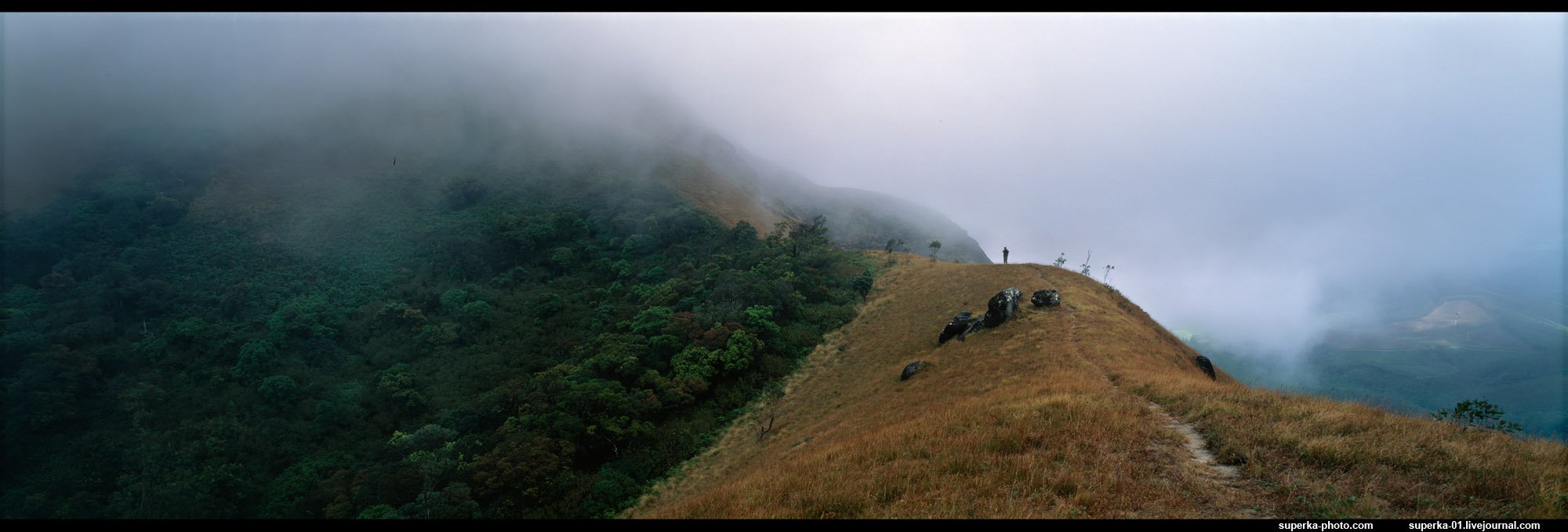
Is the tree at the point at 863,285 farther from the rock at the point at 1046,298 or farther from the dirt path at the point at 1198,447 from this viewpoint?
the dirt path at the point at 1198,447

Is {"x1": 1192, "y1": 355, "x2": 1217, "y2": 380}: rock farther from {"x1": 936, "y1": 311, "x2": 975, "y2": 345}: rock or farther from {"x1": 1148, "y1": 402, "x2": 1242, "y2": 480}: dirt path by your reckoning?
{"x1": 1148, "y1": 402, "x2": 1242, "y2": 480}: dirt path

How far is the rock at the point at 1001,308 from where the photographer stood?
85.3ft

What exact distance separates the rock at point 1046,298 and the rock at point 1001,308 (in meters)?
0.92

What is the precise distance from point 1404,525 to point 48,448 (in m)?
66.8

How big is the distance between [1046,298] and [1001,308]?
10.1 ft

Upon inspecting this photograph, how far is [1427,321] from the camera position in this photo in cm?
15988

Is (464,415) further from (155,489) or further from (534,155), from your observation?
(534,155)

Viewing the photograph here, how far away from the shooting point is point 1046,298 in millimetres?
26938

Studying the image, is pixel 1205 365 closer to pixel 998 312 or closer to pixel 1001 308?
pixel 1001 308

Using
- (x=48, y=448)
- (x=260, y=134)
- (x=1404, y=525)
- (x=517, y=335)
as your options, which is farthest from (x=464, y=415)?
(x=260, y=134)

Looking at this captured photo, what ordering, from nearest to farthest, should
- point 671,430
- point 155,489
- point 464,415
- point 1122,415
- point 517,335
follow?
point 1122,415
point 671,430
point 155,489
point 464,415
point 517,335

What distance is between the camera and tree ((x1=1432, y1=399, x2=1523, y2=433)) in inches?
342

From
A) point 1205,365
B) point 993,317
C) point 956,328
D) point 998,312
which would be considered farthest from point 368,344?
point 1205,365

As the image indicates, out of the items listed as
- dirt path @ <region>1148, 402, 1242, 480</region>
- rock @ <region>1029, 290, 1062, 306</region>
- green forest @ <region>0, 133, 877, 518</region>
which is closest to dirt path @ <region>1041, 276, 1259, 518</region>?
dirt path @ <region>1148, 402, 1242, 480</region>
